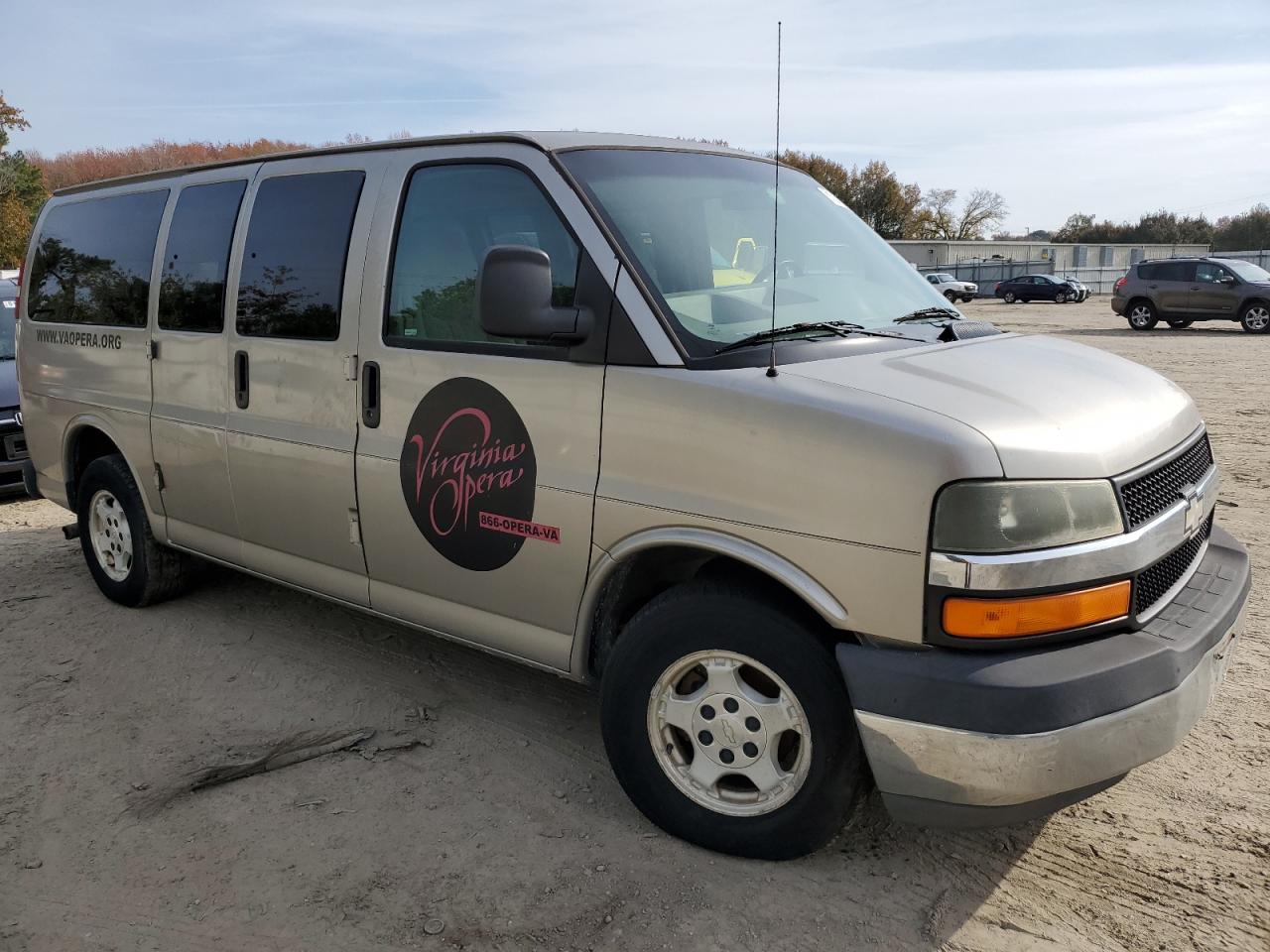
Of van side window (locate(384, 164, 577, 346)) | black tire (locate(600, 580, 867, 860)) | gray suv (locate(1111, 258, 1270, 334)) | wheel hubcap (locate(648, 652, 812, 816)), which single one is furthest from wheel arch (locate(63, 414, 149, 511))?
gray suv (locate(1111, 258, 1270, 334))

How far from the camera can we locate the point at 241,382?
14.4 ft

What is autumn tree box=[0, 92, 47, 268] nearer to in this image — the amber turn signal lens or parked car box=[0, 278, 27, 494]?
parked car box=[0, 278, 27, 494]

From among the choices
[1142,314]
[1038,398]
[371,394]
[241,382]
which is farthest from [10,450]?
[1142,314]

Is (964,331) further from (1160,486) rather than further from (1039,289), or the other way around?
(1039,289)

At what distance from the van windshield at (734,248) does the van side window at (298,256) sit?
43.3 inches

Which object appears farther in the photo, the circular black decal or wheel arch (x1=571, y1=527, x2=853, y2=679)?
the circular black decal

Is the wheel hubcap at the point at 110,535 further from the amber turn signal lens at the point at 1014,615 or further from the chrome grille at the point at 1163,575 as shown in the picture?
the chrome grille at the point at 1163,575

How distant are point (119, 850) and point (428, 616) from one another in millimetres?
1217

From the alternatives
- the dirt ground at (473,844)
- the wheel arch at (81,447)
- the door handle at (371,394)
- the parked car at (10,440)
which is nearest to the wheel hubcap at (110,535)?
the wheel arch at (81,447)

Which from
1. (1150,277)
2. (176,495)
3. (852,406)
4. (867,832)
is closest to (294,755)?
(176,495)

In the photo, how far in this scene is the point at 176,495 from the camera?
4.94m

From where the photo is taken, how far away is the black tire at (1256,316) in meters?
23.2

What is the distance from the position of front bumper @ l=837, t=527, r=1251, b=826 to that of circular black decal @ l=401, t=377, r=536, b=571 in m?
1.23

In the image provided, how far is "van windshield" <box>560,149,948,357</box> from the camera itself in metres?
3.24
